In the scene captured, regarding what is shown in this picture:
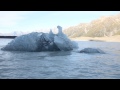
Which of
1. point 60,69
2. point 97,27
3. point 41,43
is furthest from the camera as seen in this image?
point 41,43

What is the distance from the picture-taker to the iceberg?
529 cm

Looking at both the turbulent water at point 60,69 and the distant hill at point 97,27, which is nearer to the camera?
the turbulent water at point 60,69

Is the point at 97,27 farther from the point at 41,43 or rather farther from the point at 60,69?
the point at 41,43

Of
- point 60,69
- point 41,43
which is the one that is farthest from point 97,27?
point 41,43

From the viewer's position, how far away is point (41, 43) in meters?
5.42

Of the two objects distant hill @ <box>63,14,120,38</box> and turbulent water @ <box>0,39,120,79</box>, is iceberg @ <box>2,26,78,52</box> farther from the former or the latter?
turbulent water @ <box>0,39,120,79</box>

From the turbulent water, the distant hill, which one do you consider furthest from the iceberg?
the turbulent water

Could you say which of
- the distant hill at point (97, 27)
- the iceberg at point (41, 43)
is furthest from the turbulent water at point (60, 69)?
the iceberg at point (41, 43)

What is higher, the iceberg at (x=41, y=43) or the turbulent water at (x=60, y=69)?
the iceberg at (x=41, y=43)

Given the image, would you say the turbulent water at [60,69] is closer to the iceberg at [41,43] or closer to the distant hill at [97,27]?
the distant hill at [97,27]

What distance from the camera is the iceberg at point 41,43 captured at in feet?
17.3
